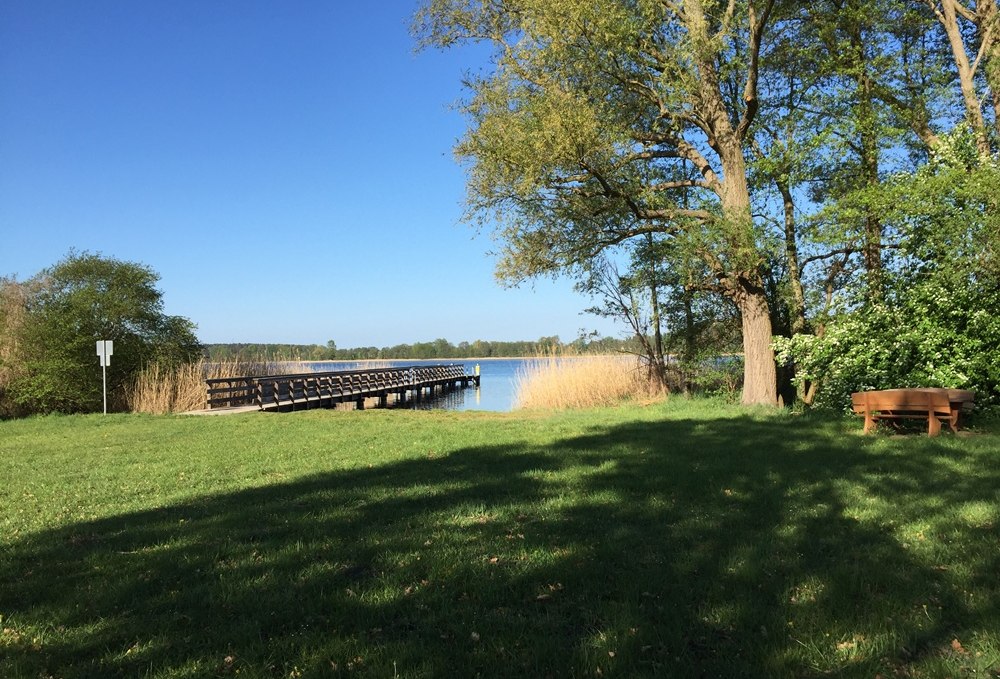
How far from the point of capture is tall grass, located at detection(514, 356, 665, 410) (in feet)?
61.0

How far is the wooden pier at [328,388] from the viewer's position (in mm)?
22278

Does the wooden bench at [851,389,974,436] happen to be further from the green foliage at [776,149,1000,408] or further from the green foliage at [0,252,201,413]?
the green foliage at [0,252,201,413]

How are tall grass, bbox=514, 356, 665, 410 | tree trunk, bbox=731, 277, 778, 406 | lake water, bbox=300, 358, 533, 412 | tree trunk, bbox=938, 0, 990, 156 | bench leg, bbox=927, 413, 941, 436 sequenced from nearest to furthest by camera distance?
bench leg, bbox=927, 413, 941, 436
tree trunk, bbox=938, 0, 990, 156
tree trunk, bbox=731, 277, 778, 406
tall grass, bbox=514, 356, 665, 410
lake water, bbox=300, 358, 533, 412

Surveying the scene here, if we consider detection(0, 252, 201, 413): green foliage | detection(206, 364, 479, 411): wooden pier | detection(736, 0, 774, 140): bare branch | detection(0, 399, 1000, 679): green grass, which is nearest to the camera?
detection(0, 399, 1000, 679): green grass

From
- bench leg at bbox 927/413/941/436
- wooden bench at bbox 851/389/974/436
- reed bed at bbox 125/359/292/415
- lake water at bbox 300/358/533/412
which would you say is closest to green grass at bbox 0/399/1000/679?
bench leg at bbox 927/413/941/436

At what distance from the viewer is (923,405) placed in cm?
846

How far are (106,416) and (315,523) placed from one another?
1562cm

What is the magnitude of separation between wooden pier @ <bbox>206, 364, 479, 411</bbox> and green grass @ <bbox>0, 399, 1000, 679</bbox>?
49.0ft

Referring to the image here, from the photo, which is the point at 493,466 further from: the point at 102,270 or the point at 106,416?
the point at 102,270

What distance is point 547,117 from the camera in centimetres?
1162

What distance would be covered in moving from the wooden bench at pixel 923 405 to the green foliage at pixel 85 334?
22460mm

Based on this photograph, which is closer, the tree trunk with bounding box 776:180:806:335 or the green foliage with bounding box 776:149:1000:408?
the green foliage with bounding box 776:149:1000:408

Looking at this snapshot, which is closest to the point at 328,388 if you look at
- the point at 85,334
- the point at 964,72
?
the point at 85,334

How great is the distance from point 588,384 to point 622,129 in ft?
27.5
